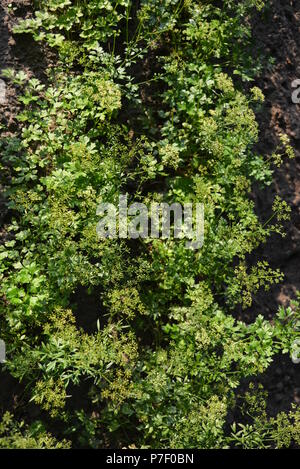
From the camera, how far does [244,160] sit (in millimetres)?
3740

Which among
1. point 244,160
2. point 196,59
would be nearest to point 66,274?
point 244,160

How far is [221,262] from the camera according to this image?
3.63m

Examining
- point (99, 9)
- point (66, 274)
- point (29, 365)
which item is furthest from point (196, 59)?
point (29, 365)

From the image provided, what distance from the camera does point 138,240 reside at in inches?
144

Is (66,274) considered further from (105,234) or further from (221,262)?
(221,262)

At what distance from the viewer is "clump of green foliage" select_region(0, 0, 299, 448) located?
3234 mm

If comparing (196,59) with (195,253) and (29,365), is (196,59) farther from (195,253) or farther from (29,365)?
(29,365)

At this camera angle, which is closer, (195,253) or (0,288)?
(0,288)

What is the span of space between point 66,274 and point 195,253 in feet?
2.59

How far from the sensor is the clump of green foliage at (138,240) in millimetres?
3234

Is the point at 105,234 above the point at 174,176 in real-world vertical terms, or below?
below

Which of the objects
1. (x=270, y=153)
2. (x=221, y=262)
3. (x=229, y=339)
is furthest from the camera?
(x=270, y=153)
